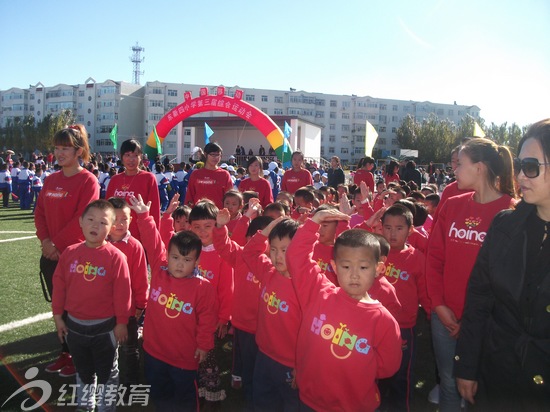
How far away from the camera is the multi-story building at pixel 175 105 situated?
2378 inches

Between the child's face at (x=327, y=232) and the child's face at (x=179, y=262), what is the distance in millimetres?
1127

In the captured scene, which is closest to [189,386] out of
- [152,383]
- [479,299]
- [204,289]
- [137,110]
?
[152,383]

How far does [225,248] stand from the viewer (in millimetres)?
3426

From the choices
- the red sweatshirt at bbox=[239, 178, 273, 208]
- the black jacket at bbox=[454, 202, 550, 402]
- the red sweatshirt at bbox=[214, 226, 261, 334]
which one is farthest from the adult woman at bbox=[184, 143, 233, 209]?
the black jacket at bbox=[454, 202, 550, 402]

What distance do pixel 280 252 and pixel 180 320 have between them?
862 millimetres

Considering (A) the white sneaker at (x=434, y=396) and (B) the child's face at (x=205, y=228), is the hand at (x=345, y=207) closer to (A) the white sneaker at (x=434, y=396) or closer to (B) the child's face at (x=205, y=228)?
(B) the child's face at (x=205, y=228)

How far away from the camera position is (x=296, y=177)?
7.55 metres

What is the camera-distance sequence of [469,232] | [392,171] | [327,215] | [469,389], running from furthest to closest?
1. [392,171]
2. [469,232]
3. [327,215]
4. [469,389]

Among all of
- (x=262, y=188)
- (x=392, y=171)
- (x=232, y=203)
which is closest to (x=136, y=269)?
(x=232, y=203)

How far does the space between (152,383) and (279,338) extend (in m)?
0.98

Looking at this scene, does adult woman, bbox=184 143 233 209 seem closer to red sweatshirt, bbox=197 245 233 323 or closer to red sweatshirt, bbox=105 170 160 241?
red sweatshirt, bbox=105 170 160 241

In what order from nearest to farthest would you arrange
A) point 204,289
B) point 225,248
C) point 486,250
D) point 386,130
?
point 486,250 → point 204,289 → point 225,248 → point 386,130

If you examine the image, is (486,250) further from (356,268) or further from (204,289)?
(204,289)

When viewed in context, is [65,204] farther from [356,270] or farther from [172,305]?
[356,270]
